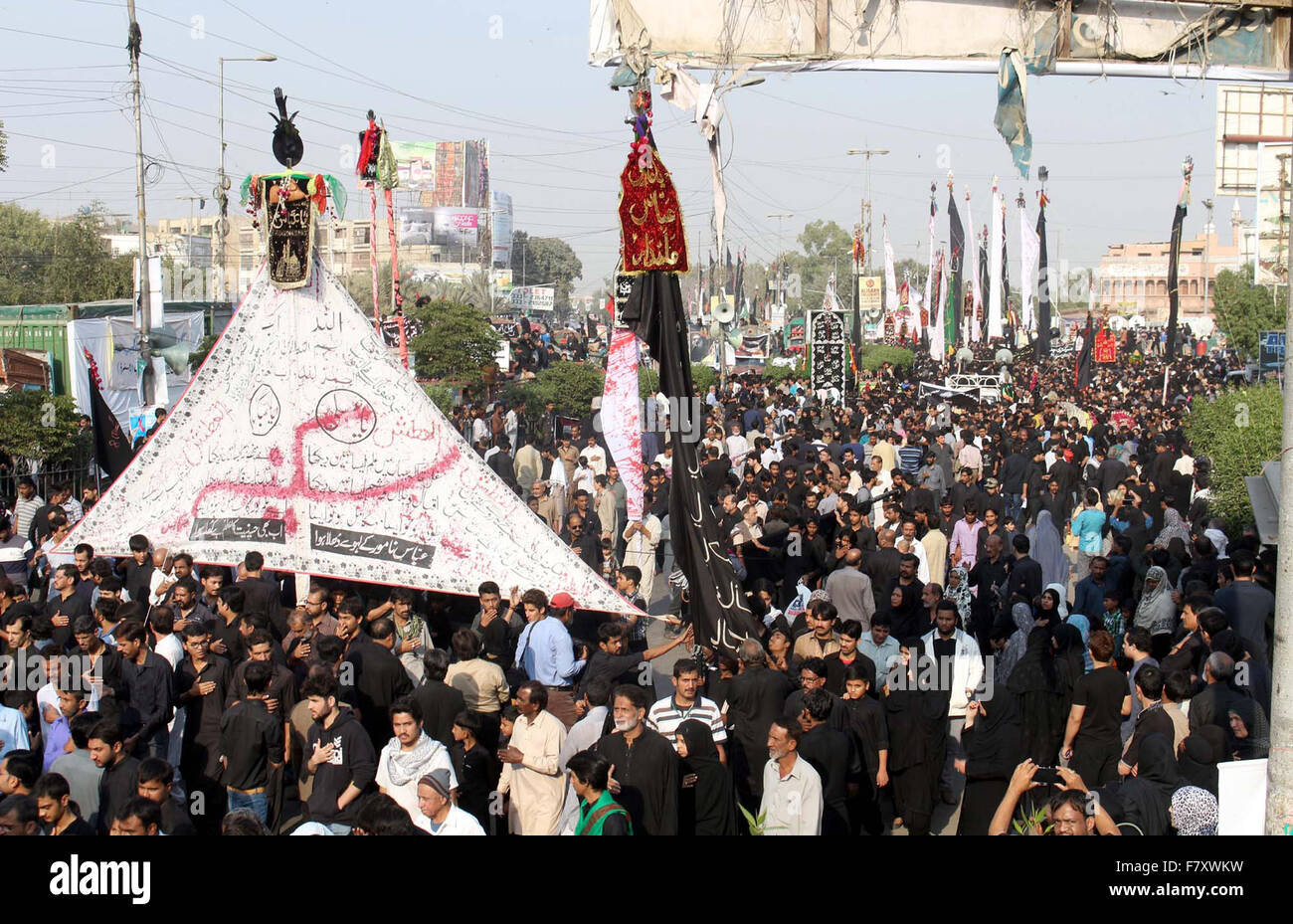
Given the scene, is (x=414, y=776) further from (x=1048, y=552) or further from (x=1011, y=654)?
(x=1048, y=552)

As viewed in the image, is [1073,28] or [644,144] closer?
[1073,28]

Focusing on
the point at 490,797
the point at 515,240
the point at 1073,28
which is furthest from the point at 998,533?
the point at 515,240

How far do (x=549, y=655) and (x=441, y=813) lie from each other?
286 centimetres

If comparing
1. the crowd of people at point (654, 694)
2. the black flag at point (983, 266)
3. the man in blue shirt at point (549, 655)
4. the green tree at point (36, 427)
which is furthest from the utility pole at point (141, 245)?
the black flag at point (983, 266)

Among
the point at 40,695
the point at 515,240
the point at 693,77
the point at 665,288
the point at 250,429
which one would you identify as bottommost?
the point at 40,695

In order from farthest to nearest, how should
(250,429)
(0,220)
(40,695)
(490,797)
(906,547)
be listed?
(0,220) < (906,547) < (250,429) < (40,695) < (490,797)

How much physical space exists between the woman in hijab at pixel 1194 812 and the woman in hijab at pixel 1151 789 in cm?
18

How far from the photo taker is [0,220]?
54719mm

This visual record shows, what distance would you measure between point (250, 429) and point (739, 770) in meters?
5.02

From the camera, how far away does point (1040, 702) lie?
7809 mm

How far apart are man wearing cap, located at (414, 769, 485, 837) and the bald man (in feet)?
16.5

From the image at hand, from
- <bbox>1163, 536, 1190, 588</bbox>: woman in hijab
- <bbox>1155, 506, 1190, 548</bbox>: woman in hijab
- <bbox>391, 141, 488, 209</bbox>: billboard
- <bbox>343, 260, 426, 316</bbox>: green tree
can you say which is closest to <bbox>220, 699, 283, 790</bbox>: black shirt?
<bbox>1163, 536, 1190, 588</bbox>: woman in hijab

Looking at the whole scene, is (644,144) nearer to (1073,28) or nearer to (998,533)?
(1073,28)

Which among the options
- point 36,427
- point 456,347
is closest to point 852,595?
point 36,427
